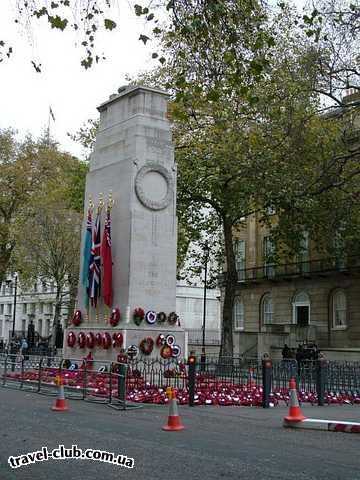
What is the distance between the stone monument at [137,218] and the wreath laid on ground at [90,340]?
0.50 ft

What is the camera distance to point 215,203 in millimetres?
33969

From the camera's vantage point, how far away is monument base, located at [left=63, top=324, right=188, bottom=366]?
63.5 feet

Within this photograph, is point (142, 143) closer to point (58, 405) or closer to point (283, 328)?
point (58, 405)

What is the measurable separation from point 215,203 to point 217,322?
1670 inches

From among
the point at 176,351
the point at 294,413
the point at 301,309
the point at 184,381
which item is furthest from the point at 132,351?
the point at 301,309

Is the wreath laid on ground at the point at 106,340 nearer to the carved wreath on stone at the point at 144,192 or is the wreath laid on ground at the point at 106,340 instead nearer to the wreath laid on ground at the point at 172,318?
the wreath laid on ground at the point at 172,318

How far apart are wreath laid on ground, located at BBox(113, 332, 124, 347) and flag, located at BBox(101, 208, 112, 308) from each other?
1367 mm

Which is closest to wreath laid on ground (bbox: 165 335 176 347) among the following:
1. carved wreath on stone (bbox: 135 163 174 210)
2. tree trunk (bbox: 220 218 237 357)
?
carved wreath on stone (bbox: 135 163 174 210)

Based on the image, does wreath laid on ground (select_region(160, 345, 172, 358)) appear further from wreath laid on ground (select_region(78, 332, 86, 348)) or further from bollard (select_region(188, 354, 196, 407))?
bollard (select_region(188, 354, 196, 407))

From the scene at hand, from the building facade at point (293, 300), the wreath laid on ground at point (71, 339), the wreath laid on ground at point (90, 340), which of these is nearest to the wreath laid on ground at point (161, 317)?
the wreath laid on ground at point (90, 340)

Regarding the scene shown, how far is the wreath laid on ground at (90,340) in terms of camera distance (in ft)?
66.9

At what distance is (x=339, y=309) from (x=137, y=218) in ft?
84.7

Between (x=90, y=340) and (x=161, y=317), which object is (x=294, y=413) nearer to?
(x=161, y=317)

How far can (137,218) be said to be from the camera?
2039 cm
